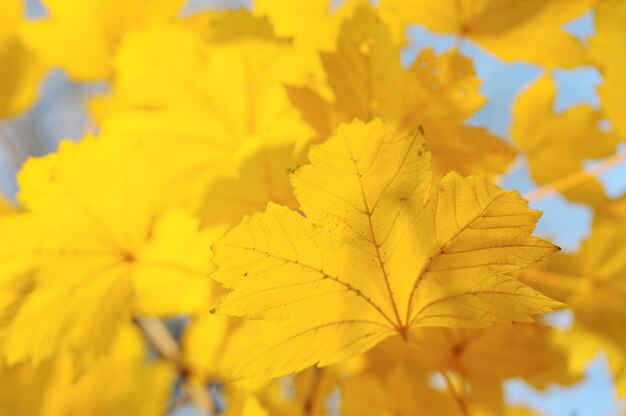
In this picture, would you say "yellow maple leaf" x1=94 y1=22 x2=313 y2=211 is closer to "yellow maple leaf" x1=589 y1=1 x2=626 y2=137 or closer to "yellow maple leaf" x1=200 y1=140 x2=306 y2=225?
"yellow maple leaf" x1=200 y1=140 x2=306 y2=225

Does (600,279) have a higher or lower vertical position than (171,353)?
higher

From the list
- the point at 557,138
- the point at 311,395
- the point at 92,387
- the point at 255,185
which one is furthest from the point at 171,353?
the point at 557,138

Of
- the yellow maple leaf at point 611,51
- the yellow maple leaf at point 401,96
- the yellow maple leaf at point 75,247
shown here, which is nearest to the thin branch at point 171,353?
the yellow maple leaf at point 75,247

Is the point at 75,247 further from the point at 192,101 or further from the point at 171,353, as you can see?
the point at 171,353

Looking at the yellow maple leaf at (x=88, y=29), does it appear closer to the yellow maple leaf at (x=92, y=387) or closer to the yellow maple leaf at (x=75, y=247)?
the yellow maple leaf at (x=75, y=247)

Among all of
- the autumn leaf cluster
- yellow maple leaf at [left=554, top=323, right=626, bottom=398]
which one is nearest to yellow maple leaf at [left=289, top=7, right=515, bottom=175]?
the autumn leaf cluster
